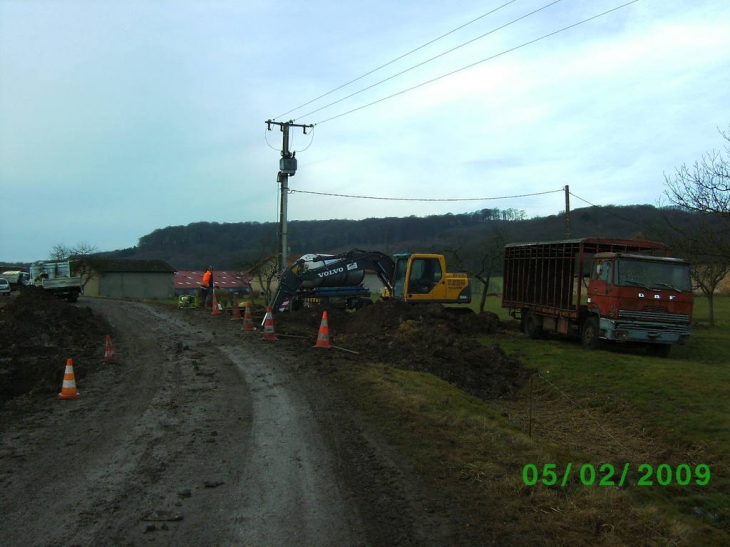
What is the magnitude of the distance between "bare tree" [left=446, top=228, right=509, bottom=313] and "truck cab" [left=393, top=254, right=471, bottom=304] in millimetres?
7435

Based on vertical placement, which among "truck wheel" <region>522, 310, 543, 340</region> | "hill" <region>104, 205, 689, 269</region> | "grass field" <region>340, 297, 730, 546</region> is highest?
"hill" <region>104, 205, 689, 269</region>

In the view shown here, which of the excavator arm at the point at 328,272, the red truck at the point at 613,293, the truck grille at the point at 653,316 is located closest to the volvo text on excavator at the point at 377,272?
the excavator arm at the point at 328,272

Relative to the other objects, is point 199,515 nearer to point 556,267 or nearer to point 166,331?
point 166,331

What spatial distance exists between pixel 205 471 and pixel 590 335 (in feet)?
42.7

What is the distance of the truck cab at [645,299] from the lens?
15.1 meters

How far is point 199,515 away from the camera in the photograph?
16.0 ft

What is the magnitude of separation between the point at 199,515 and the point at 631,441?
7114mm

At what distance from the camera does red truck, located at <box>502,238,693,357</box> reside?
15.1 metres

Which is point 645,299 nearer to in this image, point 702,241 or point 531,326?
point 702,241

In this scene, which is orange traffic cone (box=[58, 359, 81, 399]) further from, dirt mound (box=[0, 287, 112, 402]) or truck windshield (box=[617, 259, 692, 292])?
truck windshield (box=[617, 259, 692, 292])

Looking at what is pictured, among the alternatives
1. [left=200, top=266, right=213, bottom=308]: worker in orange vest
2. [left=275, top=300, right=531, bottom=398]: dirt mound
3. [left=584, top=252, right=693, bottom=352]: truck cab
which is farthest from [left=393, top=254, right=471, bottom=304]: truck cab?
[left=200, top=266, right=213, bottom=308]: worker in orange vest

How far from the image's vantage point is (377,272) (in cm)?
2270

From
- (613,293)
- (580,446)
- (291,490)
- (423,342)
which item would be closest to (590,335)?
(613,293)

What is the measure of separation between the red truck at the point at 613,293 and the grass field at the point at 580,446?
1074 millimetres
